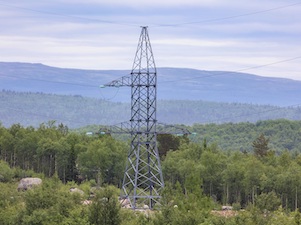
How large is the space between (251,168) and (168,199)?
2576cm

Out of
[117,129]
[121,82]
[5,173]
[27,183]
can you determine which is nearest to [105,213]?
[121,82]

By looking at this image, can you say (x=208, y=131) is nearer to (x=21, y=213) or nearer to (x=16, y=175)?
(x=16, y=175)

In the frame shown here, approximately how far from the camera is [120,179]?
88.9 metres

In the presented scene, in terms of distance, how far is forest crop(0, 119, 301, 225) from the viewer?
47.9 metres

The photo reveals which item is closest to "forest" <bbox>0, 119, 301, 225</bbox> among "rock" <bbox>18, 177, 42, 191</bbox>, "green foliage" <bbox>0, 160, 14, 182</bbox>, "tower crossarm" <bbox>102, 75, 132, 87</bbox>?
"green foliage" <bbox>0, 160, 14, 182</bbox>

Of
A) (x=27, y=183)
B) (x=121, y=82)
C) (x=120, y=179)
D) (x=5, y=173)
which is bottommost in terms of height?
(x=120, y=179)

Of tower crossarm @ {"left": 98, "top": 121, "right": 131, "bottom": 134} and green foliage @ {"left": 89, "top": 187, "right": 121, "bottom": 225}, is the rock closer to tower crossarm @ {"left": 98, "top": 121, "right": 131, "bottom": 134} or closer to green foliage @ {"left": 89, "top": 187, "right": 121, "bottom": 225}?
tower crossarm @ {"left": 98, "top": 121, "right": 131, "bottom": 134}

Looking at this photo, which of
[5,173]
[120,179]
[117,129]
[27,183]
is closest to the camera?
[117,129]

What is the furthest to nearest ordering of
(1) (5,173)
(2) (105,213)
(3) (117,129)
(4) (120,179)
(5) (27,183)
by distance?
(4) (120,179), (1) (5,173), (5) (27,183), (3) (117,129), (2) (105,213)

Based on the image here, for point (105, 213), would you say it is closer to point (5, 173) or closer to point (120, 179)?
point (5, 173)

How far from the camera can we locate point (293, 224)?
45.0 metres

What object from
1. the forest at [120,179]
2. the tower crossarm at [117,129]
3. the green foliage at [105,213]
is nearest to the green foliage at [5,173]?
the forest at [120,179]

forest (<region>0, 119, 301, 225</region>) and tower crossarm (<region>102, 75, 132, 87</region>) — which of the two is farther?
tower crossarm (<region>102, 75, 132, 87</region>)

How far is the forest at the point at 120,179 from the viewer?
47.9 metres
